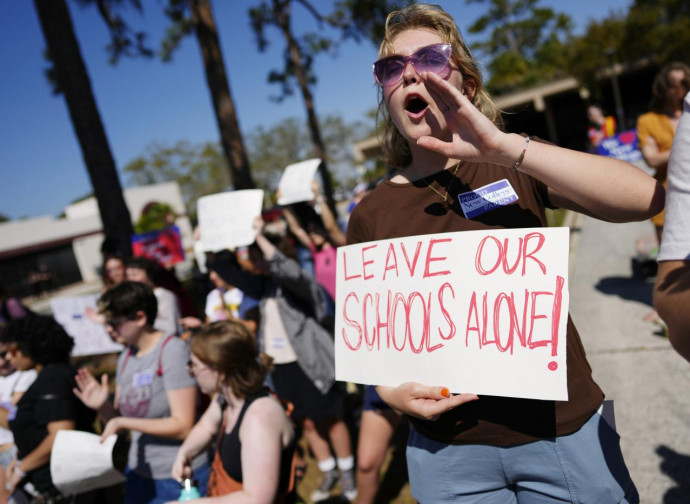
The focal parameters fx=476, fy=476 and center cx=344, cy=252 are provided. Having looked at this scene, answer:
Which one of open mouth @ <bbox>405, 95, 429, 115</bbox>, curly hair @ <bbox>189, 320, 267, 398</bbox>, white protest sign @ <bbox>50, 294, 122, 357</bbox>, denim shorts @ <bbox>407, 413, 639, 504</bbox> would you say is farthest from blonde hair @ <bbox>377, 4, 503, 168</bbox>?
white protest sign @ <bbox>50, 294, 122, 357</bbox>

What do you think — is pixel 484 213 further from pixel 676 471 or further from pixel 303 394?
pixel 303 394

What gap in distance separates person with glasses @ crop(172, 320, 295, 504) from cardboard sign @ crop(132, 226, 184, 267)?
395 centimetres

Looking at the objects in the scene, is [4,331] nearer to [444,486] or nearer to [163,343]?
[163,343]

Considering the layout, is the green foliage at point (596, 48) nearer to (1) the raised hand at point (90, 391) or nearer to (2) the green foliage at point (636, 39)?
(2) the green foliage at point (636, 39)

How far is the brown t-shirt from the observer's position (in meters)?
1.15

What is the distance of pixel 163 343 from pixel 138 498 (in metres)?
0.78

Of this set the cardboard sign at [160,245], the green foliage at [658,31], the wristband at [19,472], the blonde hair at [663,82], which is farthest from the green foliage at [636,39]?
the wristband at [19,472]

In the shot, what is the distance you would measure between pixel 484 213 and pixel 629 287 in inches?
173

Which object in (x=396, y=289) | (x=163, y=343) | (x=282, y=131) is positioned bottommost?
(x=163, y=343)

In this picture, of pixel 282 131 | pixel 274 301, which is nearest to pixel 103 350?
pixel 274 301

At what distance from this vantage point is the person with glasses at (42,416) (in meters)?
2.53

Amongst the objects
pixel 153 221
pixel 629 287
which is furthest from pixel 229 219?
pixel 153 221

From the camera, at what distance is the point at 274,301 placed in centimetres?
326

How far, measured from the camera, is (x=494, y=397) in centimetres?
117
